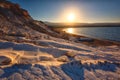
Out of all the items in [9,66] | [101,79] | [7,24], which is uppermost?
[7,24]

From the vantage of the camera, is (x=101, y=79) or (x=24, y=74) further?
(x=101, y=79)

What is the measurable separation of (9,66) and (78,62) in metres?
4.28

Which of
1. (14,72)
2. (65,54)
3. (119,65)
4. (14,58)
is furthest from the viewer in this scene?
(65,54)

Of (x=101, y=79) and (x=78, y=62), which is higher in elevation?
(x=78, y=62)

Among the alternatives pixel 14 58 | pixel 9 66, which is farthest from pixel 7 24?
pixel 9 66

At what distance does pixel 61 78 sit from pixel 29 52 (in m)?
4.53

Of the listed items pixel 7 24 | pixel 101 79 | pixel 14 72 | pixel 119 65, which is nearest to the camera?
pixel 14 72

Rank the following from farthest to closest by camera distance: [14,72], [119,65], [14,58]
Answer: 1. [119,65]
2. [14,58]
3. [14,72]

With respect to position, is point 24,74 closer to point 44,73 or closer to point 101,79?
point 44,73

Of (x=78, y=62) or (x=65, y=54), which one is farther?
(x=65, y=54)

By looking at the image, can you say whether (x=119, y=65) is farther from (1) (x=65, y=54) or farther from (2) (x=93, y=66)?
(1) (x=65, y=54)

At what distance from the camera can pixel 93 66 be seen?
38.3 feet

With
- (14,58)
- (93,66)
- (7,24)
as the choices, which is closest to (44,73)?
(14,58)

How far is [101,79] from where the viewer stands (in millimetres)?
10141
